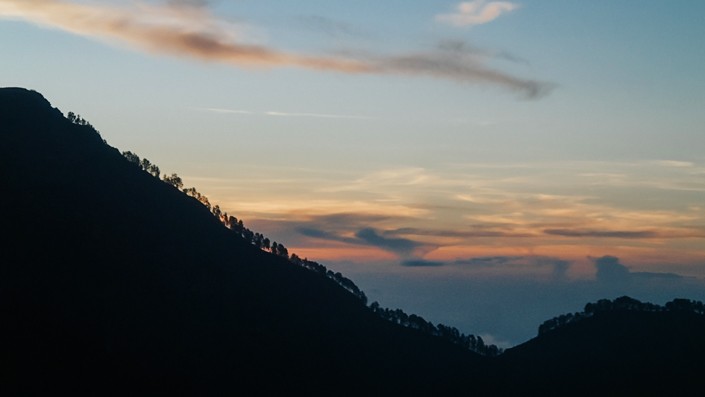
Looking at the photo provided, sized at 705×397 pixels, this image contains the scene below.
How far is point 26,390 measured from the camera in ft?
630

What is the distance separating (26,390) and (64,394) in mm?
12112

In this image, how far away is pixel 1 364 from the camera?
651 ft

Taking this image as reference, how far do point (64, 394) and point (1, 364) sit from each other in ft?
76.5

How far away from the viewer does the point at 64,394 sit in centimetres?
19950

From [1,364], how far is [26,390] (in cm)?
1507
